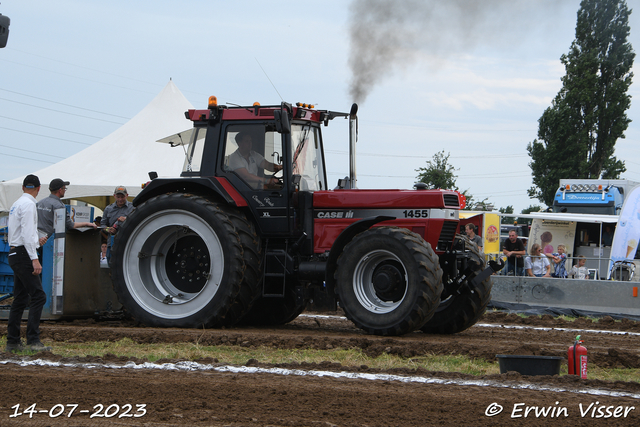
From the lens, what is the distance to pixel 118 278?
339 inches

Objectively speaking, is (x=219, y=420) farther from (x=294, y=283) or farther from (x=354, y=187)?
(x=354, y=187)

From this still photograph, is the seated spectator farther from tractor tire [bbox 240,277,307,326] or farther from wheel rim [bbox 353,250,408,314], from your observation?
wheel rim [bbox 353,250,408,314]

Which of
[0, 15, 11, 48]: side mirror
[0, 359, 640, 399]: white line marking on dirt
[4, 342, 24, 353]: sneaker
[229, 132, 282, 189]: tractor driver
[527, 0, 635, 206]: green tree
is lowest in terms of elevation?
[4, 342, 24, 353]: sneaker

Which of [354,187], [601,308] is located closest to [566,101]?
[601,308]

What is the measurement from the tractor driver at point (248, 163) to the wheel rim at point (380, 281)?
1540 millimetres

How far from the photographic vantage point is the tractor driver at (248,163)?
841 centimetres

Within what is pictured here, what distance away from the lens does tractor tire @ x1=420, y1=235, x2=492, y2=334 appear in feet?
27.4

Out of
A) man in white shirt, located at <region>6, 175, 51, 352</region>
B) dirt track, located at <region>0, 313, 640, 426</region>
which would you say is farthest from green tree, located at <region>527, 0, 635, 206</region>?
Answer: man in white shirt, located at <region>6, 175, 51, 352</region>

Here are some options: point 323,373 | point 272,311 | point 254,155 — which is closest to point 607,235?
point 272,311

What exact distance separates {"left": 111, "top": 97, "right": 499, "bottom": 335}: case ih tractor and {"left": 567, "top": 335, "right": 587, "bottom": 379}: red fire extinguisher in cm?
237

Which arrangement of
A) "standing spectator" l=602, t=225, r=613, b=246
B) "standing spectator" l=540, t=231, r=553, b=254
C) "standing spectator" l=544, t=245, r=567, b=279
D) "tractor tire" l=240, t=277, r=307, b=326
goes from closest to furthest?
"tractor tire" l=240, t=277, r=307, b=326 → "standing spectator" l=544, t=245, r=567, b=279 → "standing spectator" l=602, t=225, r=613, b=246 → "standing spectator" l=540, t=231, r=553, b=254

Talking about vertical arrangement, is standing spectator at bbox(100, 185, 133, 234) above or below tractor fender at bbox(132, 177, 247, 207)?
below
